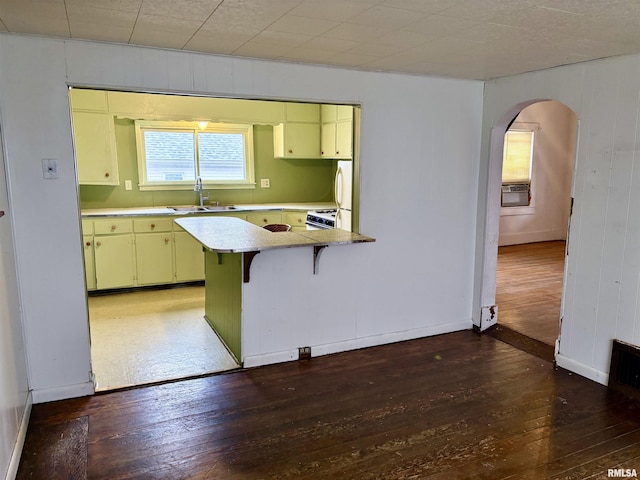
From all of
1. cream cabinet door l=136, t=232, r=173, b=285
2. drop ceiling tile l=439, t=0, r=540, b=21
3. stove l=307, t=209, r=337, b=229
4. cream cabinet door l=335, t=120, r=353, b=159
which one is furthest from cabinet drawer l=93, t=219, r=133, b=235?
drop ceiling tile l=439, t=0, r=540, b=21

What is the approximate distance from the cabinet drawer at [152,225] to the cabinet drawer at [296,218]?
1327 mm

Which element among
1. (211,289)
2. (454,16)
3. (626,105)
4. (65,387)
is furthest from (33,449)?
(626,105)

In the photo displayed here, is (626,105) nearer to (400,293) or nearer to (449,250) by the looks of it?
(449,250)

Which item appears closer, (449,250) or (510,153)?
(449,250)

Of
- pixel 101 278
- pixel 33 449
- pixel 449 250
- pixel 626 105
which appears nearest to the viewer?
pixel 33 449

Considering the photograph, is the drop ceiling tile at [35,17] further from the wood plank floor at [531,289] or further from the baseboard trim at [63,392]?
the wood plank floor at [531,289]

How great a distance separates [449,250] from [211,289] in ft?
6.80

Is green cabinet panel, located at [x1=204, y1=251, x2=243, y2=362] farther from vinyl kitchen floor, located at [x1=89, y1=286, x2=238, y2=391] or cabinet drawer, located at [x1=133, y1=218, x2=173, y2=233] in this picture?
cabinet drawer, located at [x1=133, y1=218, x2=173, y2=233]

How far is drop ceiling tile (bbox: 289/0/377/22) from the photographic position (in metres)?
2.03

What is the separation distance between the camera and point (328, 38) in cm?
259

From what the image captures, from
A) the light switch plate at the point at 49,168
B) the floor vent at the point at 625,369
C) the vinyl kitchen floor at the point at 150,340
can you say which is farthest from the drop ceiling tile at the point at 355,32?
the floor vent at the point at 625,369

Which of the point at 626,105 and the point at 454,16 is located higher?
the point at 454,16

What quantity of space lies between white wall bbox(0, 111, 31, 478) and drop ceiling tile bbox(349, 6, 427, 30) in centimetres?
203

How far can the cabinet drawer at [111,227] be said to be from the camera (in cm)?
483
